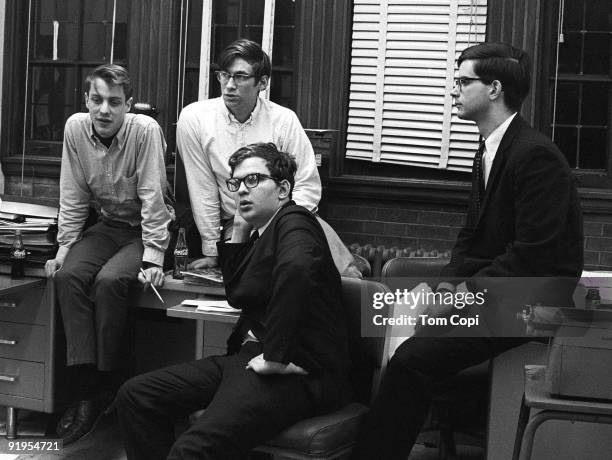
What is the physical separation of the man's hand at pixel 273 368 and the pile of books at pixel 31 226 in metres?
1.80

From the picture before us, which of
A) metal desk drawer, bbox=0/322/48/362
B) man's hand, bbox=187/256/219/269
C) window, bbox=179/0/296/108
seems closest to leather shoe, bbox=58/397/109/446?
metal desk drawer, bbox=0/322/48/362

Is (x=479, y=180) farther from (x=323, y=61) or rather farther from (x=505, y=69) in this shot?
(x=323, y=61)

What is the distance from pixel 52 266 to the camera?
4527mm

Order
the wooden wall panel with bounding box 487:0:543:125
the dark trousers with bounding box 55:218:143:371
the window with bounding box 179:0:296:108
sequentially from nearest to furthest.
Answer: the dark trousers with bounding box 55:218:143:371 → the wooden wall panel with bounding box 487:0:543:125 → the window with bounding box 179:0:296:108

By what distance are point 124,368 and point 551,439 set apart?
224cm

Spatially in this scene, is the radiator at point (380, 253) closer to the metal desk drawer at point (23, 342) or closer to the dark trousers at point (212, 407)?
the metal desk drawer at point (23, 342)

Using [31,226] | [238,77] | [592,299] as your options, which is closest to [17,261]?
[31,226]

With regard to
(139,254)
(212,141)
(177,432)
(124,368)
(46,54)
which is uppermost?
(46,54)

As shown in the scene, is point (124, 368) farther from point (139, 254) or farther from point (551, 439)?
point (551, 439)

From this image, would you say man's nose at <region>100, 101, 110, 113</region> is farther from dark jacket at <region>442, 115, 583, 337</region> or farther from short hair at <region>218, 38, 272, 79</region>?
dark jacket at <region>442, 115, 583, 337</region>

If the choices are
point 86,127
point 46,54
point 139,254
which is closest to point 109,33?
point 46,54

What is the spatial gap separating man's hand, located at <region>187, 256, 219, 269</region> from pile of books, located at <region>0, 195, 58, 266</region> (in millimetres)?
725

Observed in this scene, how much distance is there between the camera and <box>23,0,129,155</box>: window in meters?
5.98

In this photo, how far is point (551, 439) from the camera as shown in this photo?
11.4ft
